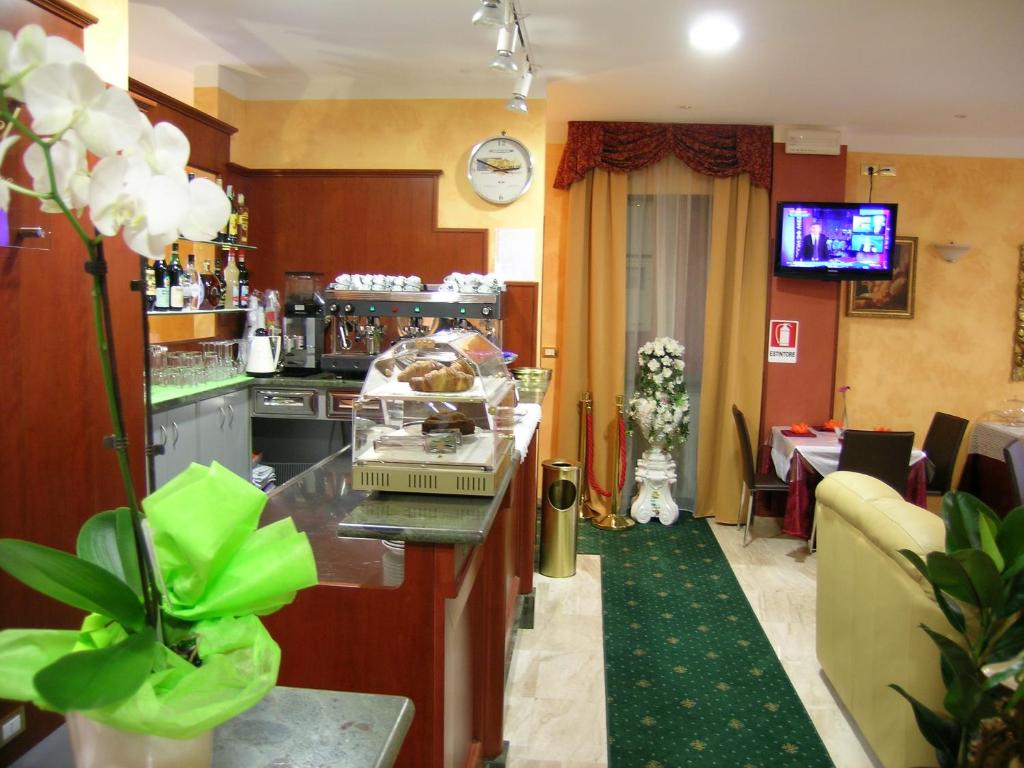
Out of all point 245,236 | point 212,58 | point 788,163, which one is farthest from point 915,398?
point 212,58

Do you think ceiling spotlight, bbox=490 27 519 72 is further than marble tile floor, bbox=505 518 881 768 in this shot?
Yes

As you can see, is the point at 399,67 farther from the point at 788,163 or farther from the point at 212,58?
the point at 788,163

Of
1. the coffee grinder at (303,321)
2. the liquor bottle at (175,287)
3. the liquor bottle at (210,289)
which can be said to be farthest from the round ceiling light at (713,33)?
the liquor bottle at (210,289)

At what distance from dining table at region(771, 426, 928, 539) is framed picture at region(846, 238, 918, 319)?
1.09 metres

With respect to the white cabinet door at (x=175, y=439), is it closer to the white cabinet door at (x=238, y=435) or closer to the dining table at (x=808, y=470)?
the white cabinet door at (x=238, y=435)

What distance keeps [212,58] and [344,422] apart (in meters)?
2.33

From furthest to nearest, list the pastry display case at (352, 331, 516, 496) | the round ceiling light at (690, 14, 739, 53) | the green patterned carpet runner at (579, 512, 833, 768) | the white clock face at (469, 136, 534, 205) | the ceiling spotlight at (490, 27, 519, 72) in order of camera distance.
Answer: the white clock face at (469, 136, 534, 205) < the round ceiling light at (690, 14, 739, 53) < the ceiling spotlight at (490, 27, 519, 72) < the green patterned carpet runner at (579, 512, 833, 768) < the pastry display case at (352, 331, 516, 496)

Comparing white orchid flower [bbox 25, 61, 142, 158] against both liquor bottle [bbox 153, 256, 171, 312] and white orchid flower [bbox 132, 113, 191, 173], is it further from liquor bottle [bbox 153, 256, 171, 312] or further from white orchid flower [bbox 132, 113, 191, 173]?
liquor bottle [bbox 153, 256, 171, 312]

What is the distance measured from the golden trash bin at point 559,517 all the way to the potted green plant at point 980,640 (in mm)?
2457

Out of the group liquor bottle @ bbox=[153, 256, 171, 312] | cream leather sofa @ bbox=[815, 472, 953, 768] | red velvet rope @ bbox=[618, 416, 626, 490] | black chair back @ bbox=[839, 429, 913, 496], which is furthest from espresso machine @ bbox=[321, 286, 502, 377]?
cream leather sofa @ bbox=[815, 472, 953, 768]

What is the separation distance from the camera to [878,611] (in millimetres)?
2754

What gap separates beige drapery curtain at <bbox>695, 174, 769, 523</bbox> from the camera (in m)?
5.93

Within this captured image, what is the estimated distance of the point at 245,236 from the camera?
5.45 metres

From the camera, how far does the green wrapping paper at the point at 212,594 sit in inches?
27.4
